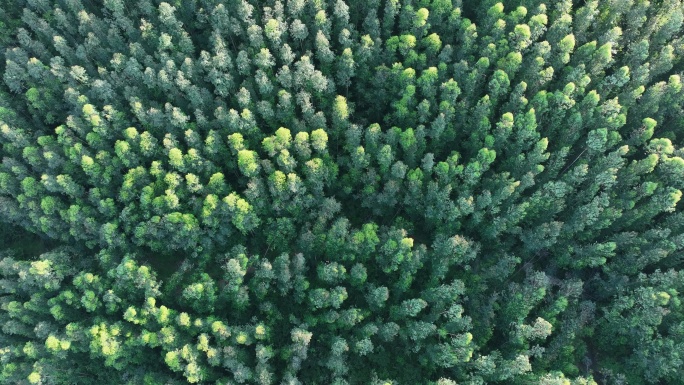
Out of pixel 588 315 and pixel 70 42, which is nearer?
pixel 588 315

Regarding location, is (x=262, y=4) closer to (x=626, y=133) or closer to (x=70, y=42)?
(x=70, y=42)

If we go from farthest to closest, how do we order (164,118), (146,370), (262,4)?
(262,4), (164,118), (146,370)

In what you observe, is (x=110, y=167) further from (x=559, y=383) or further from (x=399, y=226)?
(x=559, y=383)

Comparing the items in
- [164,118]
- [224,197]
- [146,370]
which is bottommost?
[146,370]

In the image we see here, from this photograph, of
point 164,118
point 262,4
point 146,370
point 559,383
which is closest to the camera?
point 559,383

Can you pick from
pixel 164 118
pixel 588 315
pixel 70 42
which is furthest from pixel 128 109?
pixel 588 315

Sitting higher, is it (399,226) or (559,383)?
(399,226)
